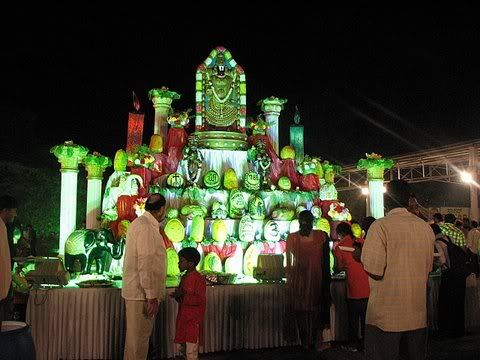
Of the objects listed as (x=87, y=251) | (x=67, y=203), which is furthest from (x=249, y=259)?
(x=67, y=203)

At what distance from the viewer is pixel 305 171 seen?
11.0 metres

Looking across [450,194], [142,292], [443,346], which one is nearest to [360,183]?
[450,194]

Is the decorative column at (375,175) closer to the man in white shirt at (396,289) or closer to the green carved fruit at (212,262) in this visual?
the green carved fruit at (212,262)

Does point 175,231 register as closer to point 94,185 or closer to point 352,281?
point 352,281

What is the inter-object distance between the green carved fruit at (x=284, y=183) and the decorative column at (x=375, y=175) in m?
3.00

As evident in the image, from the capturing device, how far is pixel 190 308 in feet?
15.5

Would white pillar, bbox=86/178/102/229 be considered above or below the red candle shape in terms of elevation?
below

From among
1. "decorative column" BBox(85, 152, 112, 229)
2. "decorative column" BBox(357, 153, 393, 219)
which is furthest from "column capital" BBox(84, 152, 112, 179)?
"decorative column" BBox(357, 153, 393, 219)

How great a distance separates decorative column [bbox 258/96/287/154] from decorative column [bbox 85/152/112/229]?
12.4 ft

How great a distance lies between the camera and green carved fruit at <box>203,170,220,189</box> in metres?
9.93

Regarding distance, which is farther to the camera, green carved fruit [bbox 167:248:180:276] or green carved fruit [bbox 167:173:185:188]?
green carved fruit [bbox 167:173:185:188]

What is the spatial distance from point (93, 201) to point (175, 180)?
11.4 feet

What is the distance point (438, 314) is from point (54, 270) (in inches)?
192

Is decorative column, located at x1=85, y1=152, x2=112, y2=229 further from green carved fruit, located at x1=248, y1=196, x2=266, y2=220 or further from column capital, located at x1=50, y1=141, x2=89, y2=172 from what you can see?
green carved fruit, located at x1=248, y1=196, x2=266, y2=220
